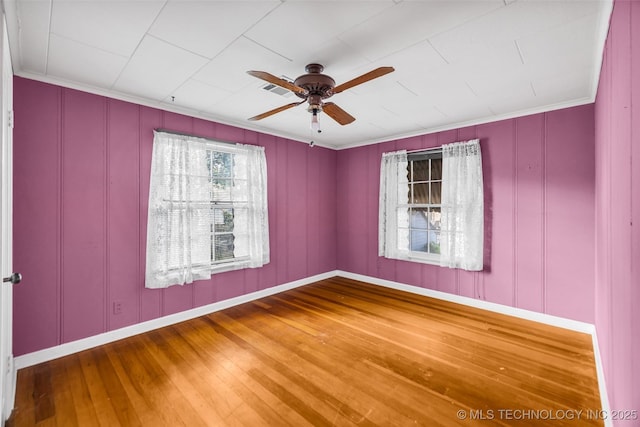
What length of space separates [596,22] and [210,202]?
142 inches

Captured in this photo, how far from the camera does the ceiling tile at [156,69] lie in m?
2.03

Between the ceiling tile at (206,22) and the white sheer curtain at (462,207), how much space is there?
3.02m

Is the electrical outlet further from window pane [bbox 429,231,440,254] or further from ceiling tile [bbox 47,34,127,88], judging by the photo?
window pane [bbox 429,231,440,254]

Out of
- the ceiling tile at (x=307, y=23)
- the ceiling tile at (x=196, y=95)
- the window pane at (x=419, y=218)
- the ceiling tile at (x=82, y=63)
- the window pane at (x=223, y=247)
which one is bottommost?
the window pane at (x=223, y=247)

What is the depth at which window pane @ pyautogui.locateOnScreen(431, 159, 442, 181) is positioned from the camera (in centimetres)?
410

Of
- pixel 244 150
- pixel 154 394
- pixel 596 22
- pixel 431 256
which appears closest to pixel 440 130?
pixel 431 256

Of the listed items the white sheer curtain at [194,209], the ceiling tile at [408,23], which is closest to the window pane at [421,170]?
the white sheer curtain at [194,209]

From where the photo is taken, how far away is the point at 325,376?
2.21 m

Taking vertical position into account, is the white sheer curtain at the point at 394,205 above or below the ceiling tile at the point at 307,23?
below

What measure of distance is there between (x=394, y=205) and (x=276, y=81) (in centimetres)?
302

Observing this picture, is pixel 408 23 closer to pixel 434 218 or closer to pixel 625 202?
pixel 625 202

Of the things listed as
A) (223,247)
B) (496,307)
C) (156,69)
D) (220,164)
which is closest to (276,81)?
(156,69)

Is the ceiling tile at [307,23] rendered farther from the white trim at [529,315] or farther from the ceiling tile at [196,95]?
the white trim at [529,315]

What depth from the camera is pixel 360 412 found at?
5.98 feet
